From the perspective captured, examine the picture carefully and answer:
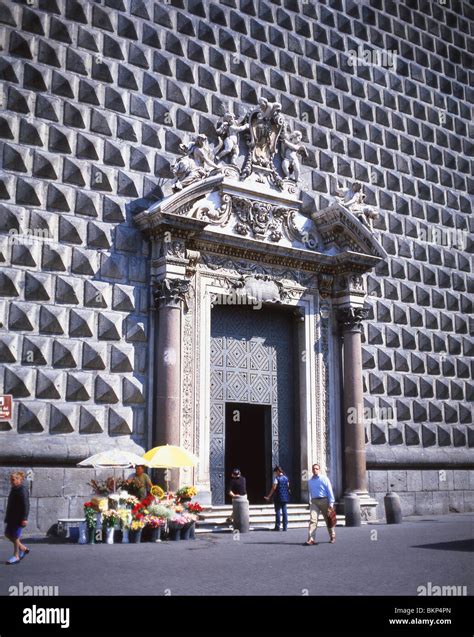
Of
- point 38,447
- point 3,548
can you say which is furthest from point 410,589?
point 38,447

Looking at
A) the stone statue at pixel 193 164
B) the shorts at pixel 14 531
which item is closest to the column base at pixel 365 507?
the stone statue at pixel 193 164

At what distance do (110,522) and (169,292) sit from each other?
5.53 m

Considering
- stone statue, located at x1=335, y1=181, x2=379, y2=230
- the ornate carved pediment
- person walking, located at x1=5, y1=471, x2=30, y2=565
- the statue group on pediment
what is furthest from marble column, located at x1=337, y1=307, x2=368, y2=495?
person walking, located at x1=5, y1=471, x2=30, y2=565

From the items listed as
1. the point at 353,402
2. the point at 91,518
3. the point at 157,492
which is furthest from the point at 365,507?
the point at 91,518

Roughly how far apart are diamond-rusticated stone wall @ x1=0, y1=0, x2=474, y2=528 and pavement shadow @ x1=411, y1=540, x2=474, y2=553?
6.99 m

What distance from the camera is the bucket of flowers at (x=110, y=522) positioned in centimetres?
1557

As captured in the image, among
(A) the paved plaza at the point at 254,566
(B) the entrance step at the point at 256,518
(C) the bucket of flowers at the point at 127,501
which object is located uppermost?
(C) the bucket of flowers at the point at 127,501

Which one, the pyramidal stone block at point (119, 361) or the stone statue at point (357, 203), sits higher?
the stone statue at point (357, 203)

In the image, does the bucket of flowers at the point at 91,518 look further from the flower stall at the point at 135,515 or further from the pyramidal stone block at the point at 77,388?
the pyramidal stone block at the point at 77,388

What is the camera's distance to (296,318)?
22.0 metres

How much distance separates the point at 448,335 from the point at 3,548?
15724 mm

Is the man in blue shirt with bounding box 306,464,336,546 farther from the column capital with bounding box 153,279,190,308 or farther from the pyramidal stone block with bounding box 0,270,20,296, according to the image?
the pyramidal stone block with bounding box 0,270,20,296

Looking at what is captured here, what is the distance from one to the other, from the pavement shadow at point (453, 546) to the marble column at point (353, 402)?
601cm

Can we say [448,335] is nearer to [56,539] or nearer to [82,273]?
[82,273]
